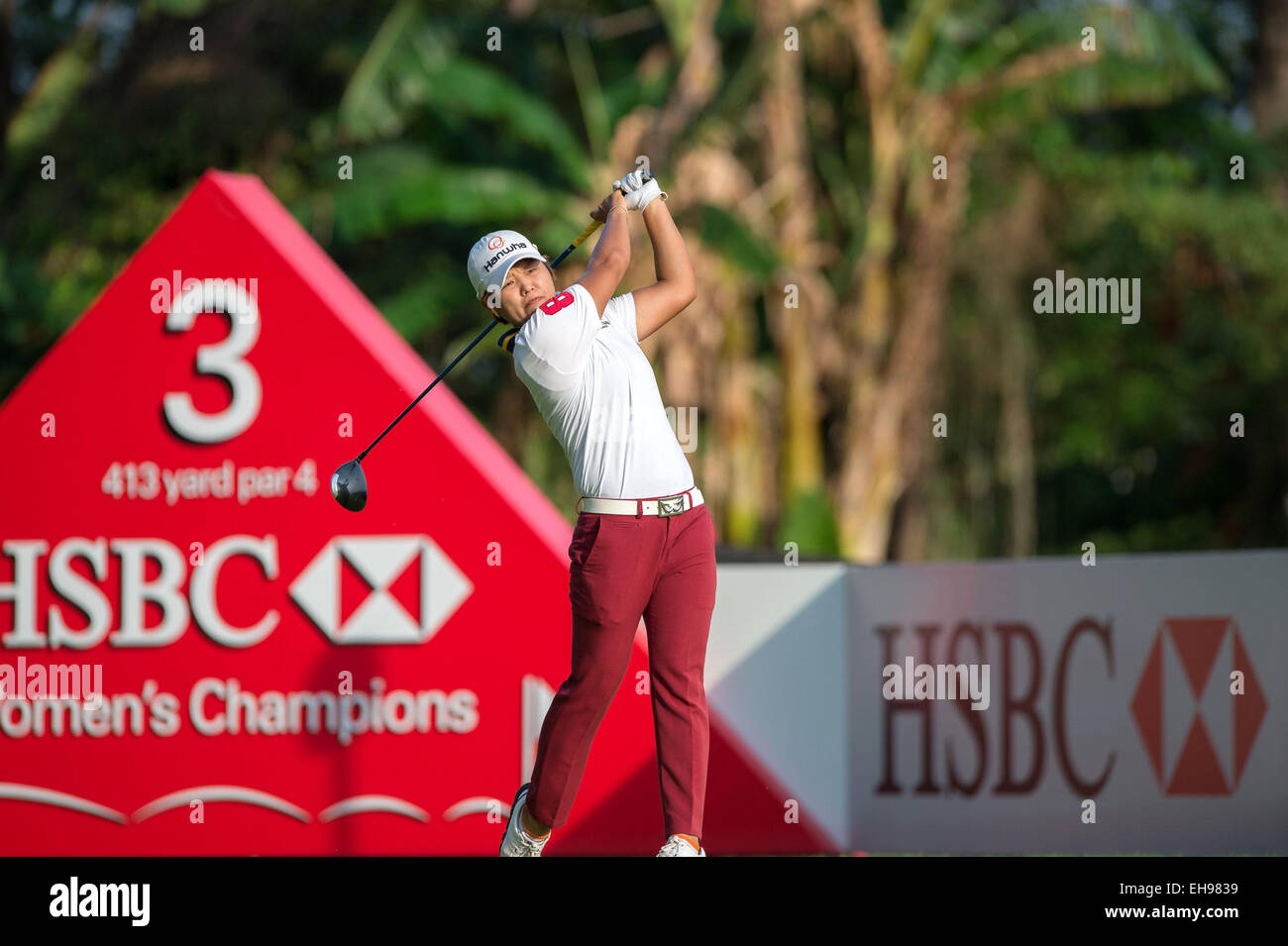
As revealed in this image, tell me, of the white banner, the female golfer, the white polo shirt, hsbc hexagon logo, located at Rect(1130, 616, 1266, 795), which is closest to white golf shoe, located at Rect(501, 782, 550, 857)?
the female golfer

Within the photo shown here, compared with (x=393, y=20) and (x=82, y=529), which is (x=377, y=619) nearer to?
(x=82, y=529)

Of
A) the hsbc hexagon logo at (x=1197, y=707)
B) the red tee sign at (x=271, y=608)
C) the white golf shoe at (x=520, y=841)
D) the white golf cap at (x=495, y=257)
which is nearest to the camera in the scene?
the white golf cap at (x=495, y=257)

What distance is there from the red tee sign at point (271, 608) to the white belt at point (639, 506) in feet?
5.20

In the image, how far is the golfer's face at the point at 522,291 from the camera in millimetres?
4910

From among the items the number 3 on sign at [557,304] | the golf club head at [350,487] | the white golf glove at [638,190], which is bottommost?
the golf club head at [350,487]

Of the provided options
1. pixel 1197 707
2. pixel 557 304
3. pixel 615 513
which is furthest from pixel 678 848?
pixel 1197 707

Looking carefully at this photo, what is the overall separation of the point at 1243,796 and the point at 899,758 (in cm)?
142

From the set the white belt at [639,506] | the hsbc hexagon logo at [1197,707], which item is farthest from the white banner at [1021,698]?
the white belt at [639,506]

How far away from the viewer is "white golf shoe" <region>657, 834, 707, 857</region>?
4715mm

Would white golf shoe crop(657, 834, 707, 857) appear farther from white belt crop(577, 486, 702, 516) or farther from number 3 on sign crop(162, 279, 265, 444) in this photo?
number 3 on sign crop(162, 279, 265, 444)

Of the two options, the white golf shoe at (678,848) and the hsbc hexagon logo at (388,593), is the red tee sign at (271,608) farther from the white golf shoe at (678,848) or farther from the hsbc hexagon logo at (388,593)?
the white golf shoe at (678,848)

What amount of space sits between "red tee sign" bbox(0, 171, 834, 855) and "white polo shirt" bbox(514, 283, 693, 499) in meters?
1.58

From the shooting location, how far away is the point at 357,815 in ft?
21.1
